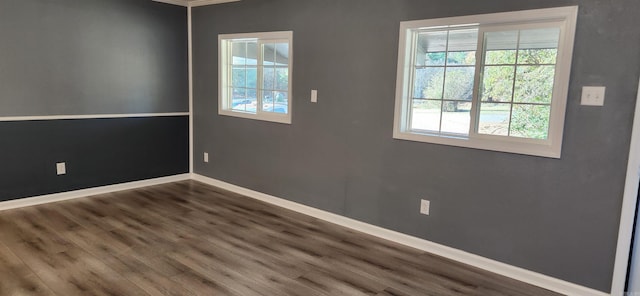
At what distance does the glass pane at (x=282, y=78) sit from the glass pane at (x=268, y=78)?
7 centimetres

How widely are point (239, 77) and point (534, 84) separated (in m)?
3.20

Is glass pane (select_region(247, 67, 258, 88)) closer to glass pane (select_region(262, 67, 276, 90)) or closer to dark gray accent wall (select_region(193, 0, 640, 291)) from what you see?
glass pane (select_region(262, 67, 276, 90))

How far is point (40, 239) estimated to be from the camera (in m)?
3.34

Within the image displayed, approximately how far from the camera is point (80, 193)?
452cm

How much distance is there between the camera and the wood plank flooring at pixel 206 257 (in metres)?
2.70

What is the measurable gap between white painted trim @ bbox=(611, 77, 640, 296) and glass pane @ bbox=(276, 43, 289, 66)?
2.95 metres

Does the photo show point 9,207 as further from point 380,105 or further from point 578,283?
point 578,283

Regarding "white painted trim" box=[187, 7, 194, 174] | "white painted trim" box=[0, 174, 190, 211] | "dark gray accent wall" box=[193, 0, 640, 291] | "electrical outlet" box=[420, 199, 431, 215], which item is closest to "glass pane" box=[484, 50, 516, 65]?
"dark gray accent wall" box=[193, 0, 640, 291]

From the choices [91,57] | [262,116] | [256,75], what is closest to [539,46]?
[262,116]

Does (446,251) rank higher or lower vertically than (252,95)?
lower

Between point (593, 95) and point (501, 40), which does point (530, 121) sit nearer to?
point (593, 95)

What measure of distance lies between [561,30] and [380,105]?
140cm

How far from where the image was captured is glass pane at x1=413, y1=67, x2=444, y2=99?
3279 millimetres

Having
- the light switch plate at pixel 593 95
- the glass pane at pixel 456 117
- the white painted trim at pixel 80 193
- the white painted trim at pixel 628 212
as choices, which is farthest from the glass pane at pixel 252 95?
the white painted trim at pixel 628 212
